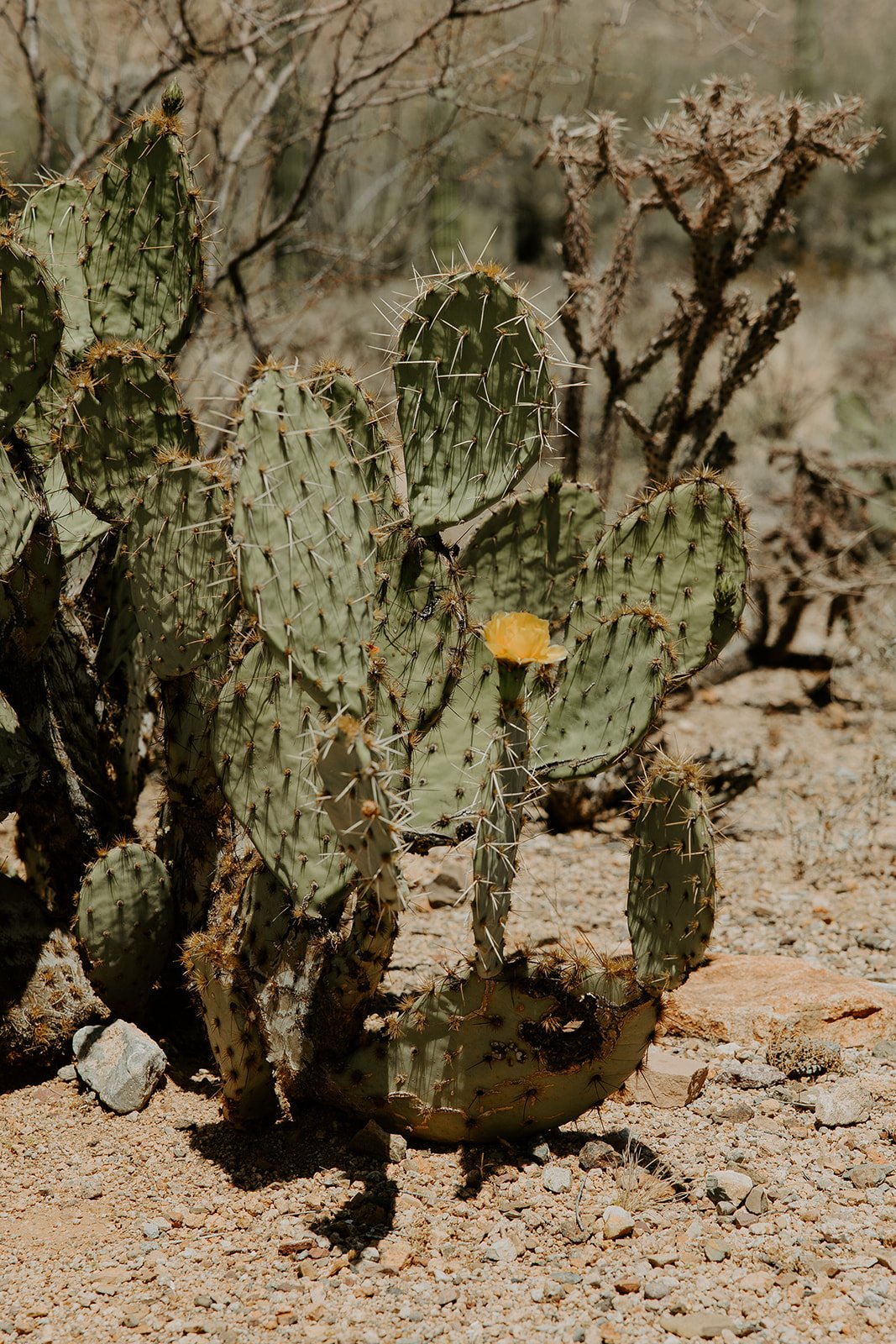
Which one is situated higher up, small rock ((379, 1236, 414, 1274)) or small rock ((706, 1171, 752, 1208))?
small rock ((706, 1171, 752, 1208))

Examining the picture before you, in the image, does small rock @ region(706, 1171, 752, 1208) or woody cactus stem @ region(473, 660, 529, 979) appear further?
small rock @ region(706, 1171, 752, 1208)

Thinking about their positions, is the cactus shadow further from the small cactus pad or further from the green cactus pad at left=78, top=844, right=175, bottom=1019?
the green cactus pad at left=78, top=844, right=175, bottom=1019

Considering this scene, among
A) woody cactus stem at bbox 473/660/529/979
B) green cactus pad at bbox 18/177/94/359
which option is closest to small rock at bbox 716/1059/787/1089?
woody cactus stem at bbox 473/660/529/979

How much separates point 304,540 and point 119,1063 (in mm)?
1448

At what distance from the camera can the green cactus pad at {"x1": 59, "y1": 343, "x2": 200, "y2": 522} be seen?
2.77m

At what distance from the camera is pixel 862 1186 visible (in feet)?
8.49

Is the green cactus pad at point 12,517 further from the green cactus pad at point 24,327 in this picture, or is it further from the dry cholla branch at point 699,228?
the dry cholla branch at point 699,228

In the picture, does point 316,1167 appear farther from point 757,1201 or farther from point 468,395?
point 468,395

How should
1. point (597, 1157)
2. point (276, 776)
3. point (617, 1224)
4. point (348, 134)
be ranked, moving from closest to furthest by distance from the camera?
point (617, 1224), point (276, 776), point (597, 1157), point (348, 134)

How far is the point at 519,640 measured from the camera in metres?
2.25

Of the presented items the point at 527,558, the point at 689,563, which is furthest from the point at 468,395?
the point at 689,563

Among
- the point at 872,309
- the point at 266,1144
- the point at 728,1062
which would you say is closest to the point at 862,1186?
the point at 728,1062

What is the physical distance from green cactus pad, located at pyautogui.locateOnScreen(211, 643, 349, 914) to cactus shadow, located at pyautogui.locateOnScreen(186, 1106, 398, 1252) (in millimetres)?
562

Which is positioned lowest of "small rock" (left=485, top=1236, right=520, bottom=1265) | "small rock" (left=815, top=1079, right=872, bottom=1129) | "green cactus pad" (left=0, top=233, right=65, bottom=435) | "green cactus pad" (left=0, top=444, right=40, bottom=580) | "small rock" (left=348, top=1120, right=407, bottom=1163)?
"small rock" (left=485, top=1236, right=520, bottom=1265)
